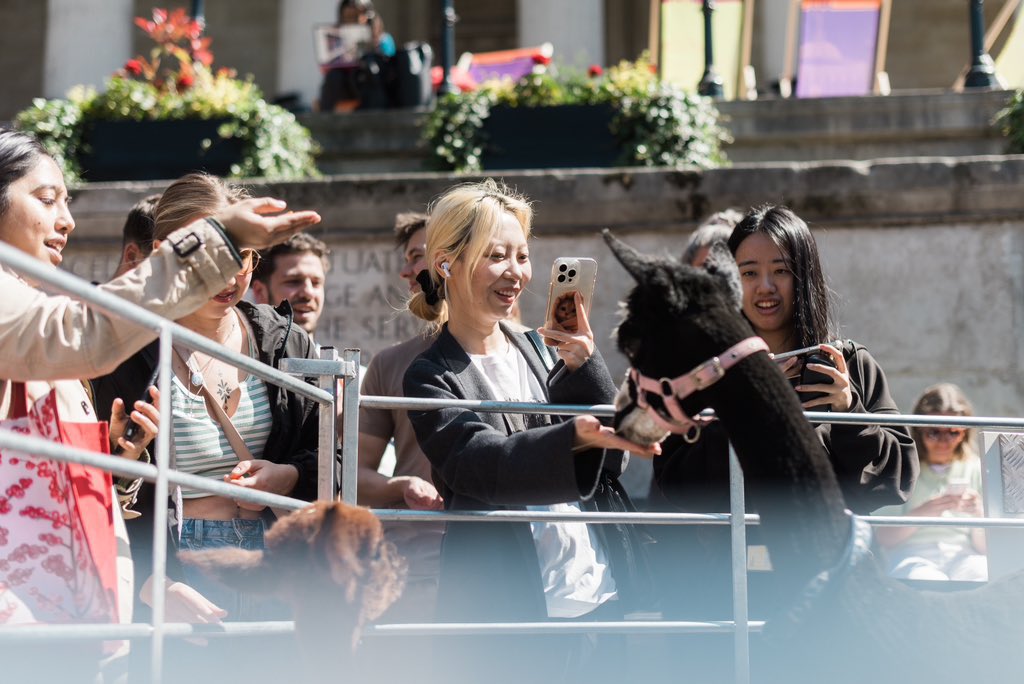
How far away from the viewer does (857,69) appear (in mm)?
15016

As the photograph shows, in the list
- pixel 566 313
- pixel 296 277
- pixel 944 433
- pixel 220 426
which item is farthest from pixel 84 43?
pixel 566 313

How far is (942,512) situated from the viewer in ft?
20.4

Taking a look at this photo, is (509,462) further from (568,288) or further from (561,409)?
(568,288)

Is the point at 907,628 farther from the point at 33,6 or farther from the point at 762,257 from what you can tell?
the point at 33,6

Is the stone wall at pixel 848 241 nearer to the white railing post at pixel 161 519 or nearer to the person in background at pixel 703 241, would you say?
the person in background at pixel 703 241

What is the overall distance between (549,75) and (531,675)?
29.0ft

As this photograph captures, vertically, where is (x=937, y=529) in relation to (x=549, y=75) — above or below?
below

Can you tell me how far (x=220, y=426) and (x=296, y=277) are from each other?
1.70 m

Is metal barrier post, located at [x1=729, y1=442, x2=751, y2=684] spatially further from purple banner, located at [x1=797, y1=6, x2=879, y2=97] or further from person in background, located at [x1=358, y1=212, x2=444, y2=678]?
purple banner, located at [x1=797, y1=6, x2=879, y2=97]

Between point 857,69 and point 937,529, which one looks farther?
point 857,69

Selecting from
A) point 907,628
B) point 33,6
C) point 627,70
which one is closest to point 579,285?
point 907,628

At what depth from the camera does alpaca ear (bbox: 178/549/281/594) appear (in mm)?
2855

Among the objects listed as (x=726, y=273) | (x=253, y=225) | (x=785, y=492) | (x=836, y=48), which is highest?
(x=836, y=48)

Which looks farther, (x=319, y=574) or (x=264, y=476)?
(x=264, y=476)
